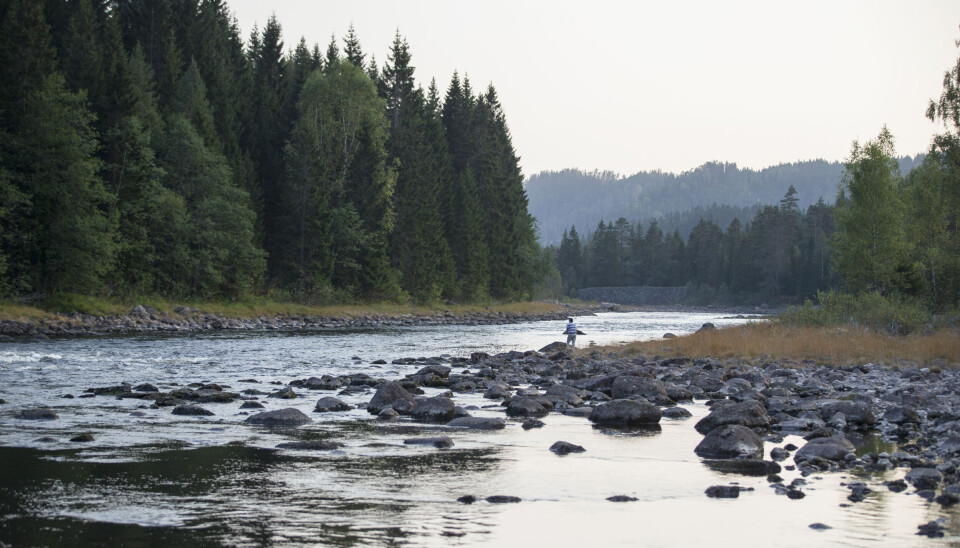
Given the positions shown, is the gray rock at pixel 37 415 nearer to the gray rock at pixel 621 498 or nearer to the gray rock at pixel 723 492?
the gray rock at pixel 621 498

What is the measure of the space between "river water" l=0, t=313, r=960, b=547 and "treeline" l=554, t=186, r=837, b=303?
115 metres

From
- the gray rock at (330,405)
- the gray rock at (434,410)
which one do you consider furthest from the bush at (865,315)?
the gray rock at (330,405)

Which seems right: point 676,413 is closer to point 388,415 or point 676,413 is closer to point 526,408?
point 526,408

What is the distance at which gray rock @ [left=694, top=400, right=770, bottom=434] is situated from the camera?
14031 mm

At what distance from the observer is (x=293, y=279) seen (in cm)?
5759

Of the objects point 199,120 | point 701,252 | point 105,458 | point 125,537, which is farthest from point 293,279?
point 701,252

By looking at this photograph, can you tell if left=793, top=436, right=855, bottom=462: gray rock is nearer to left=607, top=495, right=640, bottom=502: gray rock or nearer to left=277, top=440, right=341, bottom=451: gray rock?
left=607, top=495, right=640, bottom=502: gray rock

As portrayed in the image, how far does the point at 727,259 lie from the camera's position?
15812cm

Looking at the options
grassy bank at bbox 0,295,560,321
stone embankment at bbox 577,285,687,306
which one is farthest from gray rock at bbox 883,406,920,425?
stone embankment at bbox 577,285,687,306

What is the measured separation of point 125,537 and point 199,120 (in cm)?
5103

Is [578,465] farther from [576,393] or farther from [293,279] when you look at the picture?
[293,279]

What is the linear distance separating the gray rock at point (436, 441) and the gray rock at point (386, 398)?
11.8ft

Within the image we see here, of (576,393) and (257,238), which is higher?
(257,238)

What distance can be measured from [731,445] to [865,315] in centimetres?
2422
